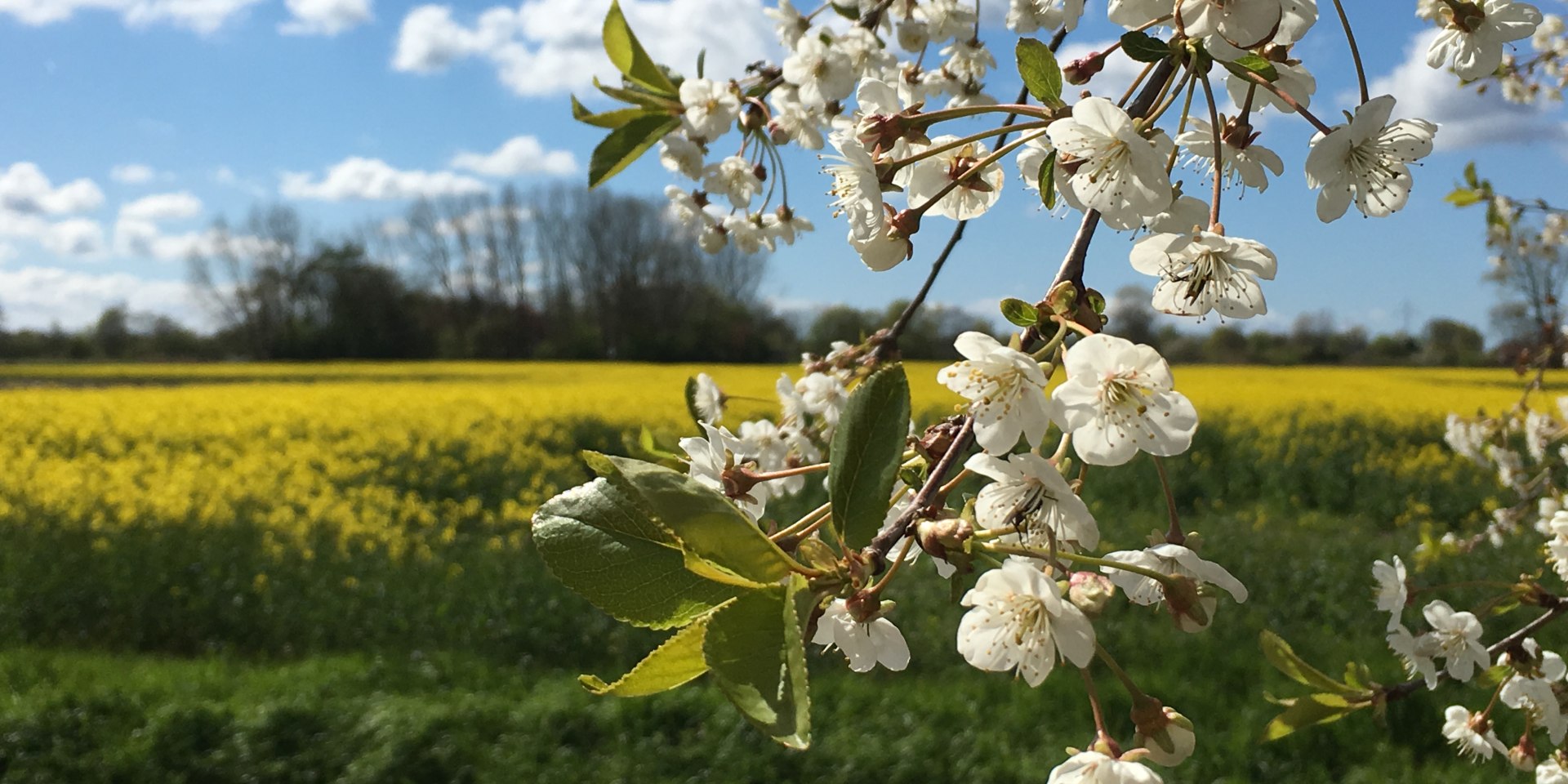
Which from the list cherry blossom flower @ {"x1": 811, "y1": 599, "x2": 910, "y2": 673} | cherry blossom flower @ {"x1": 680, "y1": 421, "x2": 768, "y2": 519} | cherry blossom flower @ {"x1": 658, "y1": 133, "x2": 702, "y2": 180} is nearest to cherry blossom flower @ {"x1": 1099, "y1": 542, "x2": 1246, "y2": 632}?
cherry blossom flower @ {"x1": 811, "y1": 599, "x2": 910, "y2": 673}

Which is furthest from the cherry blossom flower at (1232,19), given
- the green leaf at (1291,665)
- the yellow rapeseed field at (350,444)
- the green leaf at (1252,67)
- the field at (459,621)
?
the yellow rapeseed field at (350,444)

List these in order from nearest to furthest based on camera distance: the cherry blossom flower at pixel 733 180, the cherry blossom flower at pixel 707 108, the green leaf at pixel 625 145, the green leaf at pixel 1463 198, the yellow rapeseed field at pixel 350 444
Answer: the green leaf at pixel 625 145, the cherry blossom flower at pixel 707 108, the cherry blossom flower at pixel 733 180, the green leaf at pixel 1463 198, the yellow rapeseed field at pixel 350 444

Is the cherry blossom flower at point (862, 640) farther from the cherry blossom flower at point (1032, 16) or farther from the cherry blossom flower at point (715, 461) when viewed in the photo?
the cherry blossom flower at point (1032, 16)

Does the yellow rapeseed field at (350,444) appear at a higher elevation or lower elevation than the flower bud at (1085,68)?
lower

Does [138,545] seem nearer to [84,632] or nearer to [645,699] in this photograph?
[84,632]

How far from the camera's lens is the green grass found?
3053mm

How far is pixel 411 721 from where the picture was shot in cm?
315

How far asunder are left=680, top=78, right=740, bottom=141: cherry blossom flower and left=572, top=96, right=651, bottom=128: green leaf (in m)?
0.07

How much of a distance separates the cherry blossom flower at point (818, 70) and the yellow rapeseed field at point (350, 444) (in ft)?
13.3

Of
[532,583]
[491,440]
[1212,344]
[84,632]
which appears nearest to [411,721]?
[532,583]

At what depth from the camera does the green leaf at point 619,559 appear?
0.47m

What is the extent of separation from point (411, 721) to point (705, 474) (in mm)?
2900

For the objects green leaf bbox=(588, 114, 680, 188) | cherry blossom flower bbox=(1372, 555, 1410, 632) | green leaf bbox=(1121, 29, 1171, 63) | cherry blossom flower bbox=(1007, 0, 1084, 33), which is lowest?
cherry blossom flower bbox=(1372, 555, 1410, 632)

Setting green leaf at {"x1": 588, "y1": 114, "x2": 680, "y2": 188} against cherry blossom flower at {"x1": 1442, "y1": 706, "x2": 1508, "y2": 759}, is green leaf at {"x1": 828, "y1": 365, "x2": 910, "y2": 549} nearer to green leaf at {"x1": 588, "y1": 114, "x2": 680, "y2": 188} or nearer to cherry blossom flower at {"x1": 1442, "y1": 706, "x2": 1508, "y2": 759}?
Result: green leaf at {"x1": 588, "y1": 114, "x2": 680, "y2": 188}
